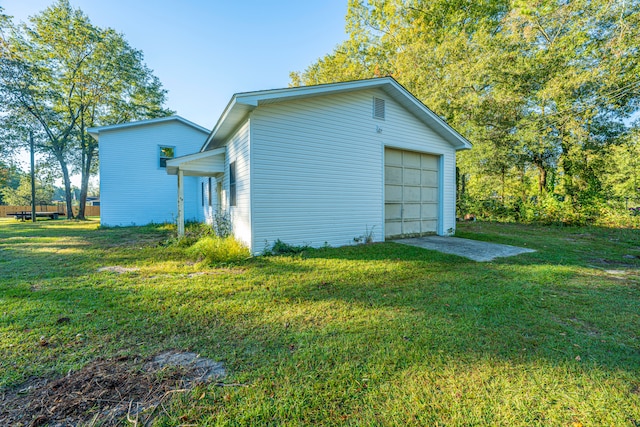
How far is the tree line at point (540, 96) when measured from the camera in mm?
11125

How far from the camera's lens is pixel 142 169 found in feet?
45.3

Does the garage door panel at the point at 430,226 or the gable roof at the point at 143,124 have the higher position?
the gable roof at the point at 143,124

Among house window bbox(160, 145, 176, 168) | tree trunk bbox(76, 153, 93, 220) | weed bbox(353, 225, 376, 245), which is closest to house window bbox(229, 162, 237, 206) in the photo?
weed bbox(353, 225, 376, 245)

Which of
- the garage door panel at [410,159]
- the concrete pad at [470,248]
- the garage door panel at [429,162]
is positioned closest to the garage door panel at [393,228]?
the concrete pad at [470,248]

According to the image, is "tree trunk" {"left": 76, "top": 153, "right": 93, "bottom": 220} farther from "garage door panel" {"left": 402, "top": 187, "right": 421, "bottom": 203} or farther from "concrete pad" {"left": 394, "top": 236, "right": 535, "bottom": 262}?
"concrete pad" {"left": 394, "top": 236, "right": 535, "bottom": 262}

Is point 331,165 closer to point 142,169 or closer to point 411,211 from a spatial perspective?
point 411,211

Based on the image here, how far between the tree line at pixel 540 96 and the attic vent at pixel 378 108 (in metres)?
7.72

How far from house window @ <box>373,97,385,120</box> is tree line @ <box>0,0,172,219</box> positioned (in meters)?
17.3

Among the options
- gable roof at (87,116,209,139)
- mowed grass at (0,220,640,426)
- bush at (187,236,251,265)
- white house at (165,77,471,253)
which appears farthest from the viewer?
gable roof at (87,116,209,139)

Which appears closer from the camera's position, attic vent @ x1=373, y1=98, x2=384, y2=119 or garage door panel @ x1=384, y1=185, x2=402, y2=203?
attic vent @ x1=373, y1=98, x2=384, y2=119

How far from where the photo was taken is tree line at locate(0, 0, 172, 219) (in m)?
16.7

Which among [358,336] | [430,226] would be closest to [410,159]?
[430,226]

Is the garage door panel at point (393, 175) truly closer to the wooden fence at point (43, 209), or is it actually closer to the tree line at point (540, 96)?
the tree line at point (540, 96)

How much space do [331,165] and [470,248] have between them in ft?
14.5
